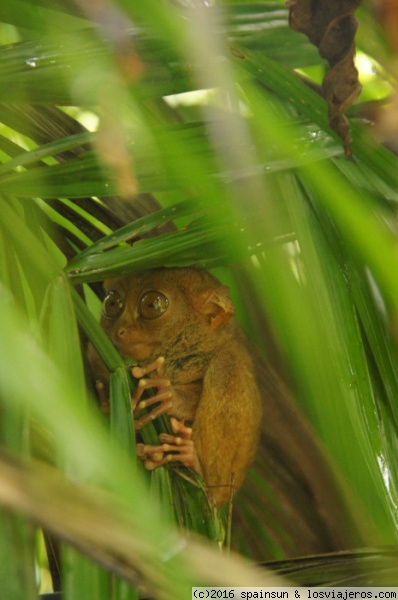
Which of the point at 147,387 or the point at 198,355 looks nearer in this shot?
the point at 147,387

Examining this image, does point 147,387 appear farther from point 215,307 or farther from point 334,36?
point 334,36

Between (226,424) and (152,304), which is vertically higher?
(152,304)

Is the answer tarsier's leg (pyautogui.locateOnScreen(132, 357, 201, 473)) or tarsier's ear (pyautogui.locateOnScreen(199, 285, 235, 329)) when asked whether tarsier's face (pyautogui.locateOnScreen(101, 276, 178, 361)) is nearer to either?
tarsier's ear (pyautogui.locateOnScreen(199, 285, 235, 329))

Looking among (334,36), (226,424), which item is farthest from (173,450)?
(334,36)

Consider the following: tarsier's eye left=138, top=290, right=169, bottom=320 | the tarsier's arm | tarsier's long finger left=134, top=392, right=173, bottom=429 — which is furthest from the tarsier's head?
tarsier's long finger left=134, top=392, right=173, bottom=429

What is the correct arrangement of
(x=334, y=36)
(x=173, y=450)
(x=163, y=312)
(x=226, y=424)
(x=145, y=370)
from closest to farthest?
(x=334, y=36) → (x=173, y=450) → (x=145, y=370) → (x=226, y=424) → (x=163, y=312)

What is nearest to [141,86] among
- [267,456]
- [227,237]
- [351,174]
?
[227,237]

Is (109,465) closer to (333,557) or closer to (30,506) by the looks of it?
(30,506)
